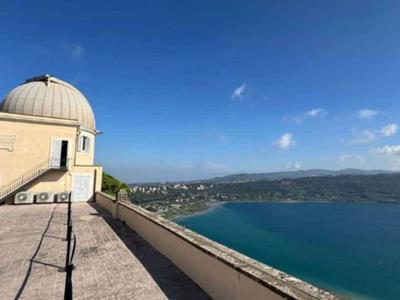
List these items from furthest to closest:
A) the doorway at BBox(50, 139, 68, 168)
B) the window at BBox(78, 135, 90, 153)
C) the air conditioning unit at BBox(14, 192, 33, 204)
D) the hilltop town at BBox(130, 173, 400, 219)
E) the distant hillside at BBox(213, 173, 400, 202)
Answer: the distant hillside at BBox(213, 173, 400, 202), the hilltop town at BBox(130, 173, 400, 219), the window at BBox(78, 135, 90, 153), the doorway at BBox(50, 139, 68, 168), the air conditioning unit at BBox(14, 192, 33, 204)

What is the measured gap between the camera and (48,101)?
19016 mm

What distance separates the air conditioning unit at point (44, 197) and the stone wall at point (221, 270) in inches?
464

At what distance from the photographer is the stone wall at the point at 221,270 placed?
121 inches

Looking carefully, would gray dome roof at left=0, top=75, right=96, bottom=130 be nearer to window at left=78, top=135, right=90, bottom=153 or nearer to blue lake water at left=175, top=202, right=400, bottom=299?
window at left=78, top=135, right=90, bottom=153

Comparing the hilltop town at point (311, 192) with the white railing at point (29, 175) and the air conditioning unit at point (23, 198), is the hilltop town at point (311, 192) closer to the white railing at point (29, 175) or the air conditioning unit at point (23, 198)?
the white railing at point (29, 175)

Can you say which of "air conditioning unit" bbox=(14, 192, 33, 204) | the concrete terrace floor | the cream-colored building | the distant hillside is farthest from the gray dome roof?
the distant hillside

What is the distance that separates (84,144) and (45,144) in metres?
3.40

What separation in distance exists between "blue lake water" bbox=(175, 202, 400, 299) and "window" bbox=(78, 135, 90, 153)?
42301mm

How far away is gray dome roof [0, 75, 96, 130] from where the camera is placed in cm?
1855

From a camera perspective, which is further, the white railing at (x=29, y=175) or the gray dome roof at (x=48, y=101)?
the gray dome roof at (x=48, y=101)

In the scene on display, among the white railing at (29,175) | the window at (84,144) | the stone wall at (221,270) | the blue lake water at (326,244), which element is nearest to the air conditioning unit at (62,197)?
the white railing at (29,175)

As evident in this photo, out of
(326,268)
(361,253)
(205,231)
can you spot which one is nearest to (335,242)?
(361,253)

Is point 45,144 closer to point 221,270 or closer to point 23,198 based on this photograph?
point 23,198

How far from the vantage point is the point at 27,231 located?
9117 mm
